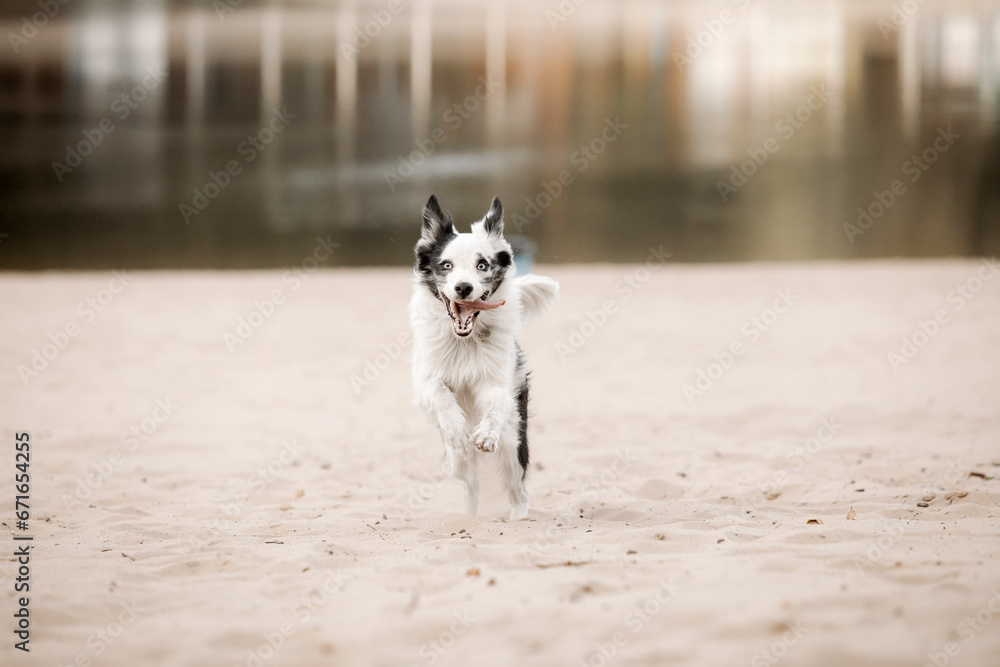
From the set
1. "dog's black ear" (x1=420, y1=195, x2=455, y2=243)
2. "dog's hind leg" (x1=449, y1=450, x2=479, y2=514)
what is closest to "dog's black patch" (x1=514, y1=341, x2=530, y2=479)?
"dog's hind leg" (x1=449, y1=450, x2=479, y2=514)

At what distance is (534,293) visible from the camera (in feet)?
14.5

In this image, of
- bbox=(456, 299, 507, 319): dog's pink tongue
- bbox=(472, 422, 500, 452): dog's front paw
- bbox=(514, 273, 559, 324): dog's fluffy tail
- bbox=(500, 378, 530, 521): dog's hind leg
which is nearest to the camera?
bbox=(472, 422, 500, 452): dog's front paw

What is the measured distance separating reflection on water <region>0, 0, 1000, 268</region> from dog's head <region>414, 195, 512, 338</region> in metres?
15.9

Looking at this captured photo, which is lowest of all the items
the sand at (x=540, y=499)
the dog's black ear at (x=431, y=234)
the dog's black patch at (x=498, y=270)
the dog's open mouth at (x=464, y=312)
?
the sand at (x=540, y=499)

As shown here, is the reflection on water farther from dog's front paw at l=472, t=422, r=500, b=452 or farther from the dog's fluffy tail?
dog's front paw at l=472, t=422, r=500, b=452

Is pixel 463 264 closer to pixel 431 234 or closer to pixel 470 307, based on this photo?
pixel 470 307

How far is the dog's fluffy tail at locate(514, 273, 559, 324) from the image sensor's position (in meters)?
4.39

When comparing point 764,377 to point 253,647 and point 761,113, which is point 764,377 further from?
point 761,113

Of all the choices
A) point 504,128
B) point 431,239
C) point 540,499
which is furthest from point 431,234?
point 504,128

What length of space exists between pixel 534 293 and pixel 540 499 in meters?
1.15

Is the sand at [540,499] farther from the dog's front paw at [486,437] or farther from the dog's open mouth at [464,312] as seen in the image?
the dog's open mouth at [464,312]

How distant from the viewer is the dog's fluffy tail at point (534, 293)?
14.4ft

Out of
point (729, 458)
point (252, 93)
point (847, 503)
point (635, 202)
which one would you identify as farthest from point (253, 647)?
point (252, 93)

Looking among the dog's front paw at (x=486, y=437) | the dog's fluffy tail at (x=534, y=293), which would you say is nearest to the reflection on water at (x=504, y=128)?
the dog's fluffy tail at (x=534, y=293)
